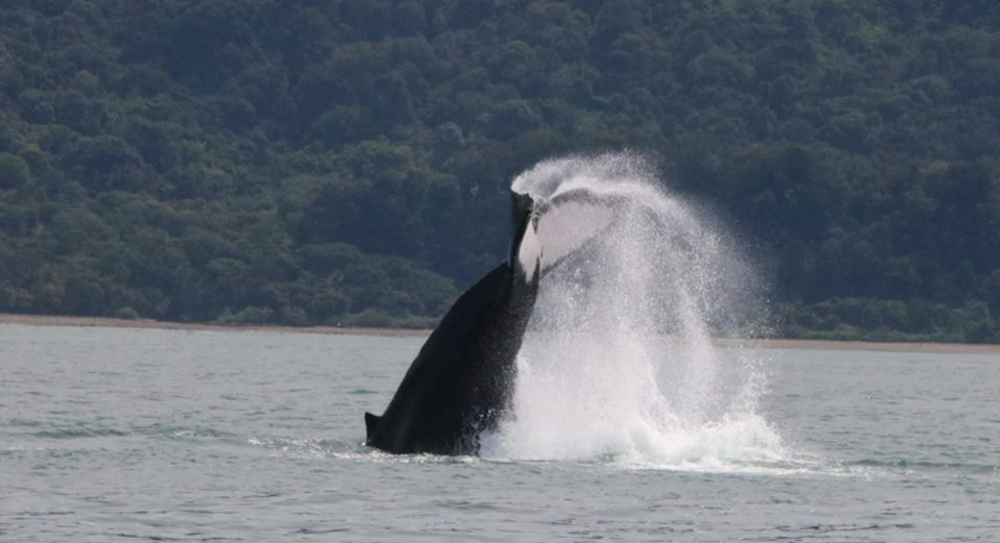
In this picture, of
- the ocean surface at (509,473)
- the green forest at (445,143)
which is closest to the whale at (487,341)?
the ocean surface at (509,473)

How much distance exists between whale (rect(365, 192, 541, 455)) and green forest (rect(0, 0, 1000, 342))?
266 feet

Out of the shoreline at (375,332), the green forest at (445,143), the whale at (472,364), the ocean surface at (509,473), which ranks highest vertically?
the green forest at (445,143)

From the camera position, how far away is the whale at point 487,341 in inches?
870

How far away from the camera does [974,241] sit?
110312 mm

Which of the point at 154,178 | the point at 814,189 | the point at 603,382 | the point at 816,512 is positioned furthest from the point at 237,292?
the point at 816,512

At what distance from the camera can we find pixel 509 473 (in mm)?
24984

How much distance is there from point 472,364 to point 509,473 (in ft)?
7.53

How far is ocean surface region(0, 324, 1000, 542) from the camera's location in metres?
22.3

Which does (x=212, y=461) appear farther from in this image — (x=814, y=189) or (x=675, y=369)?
(x=814, y=189)

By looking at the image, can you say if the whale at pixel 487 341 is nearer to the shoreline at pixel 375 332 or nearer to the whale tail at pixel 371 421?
the whale tail at pixel 371 421

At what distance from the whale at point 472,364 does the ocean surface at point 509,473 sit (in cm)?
49

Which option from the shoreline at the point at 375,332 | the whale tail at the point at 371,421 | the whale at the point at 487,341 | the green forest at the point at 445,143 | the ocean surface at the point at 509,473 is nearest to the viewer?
the whale at the point at 487,341

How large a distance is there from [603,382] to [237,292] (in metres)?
78.4

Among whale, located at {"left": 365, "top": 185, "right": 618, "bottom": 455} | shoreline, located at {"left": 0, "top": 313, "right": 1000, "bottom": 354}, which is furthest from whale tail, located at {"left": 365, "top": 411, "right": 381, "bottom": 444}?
shoreline, located at {"left": 0, "top": 313, "right": 1000, "bottom": 354}
